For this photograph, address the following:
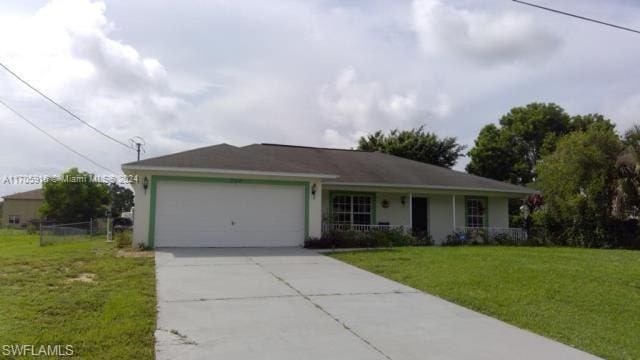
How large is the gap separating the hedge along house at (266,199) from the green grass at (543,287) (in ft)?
9.62

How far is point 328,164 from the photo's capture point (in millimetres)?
20797

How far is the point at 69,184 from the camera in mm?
41438

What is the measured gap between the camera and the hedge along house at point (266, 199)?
14.9m

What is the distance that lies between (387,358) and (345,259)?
7.62m

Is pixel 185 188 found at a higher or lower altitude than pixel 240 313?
higher

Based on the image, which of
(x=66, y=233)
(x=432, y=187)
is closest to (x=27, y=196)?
(x=66, y=233)

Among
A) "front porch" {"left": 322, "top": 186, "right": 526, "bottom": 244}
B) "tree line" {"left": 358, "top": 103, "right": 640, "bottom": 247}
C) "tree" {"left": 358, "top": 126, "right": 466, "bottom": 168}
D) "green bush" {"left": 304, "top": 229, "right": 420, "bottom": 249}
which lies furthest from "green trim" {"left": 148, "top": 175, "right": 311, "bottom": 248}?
Answer: "tree" {"left": 358, "top": 126, "right": 466, "bottom": 168}

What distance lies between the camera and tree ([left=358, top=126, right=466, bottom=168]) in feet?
123

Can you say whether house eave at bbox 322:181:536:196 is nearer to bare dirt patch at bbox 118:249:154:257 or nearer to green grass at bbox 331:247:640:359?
green grass at bbox 331:247:640:359

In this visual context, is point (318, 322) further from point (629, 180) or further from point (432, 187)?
point (629, 180)

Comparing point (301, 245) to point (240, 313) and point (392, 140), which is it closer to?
point (240, 313)

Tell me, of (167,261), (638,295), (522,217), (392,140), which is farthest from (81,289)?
(392,140)

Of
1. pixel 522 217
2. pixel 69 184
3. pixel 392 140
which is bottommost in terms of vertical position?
pixel 522 217

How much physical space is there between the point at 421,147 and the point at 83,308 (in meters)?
32.8
